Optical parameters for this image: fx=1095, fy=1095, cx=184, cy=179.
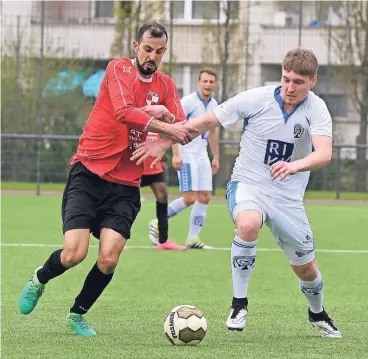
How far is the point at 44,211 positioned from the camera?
1902cm

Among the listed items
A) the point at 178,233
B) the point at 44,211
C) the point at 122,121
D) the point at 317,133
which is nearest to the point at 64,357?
the point at 122,121

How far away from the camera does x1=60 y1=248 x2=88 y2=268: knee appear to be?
7.19 metres

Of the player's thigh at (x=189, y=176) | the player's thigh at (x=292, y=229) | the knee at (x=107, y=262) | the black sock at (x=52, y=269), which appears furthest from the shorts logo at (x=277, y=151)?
the player's thigh at (x=189, y=176)

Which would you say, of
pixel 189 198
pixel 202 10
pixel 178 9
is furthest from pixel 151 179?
pixel 202 10

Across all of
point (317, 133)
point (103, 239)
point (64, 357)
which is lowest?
point (64, 357)

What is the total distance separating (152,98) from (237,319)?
5.31 ft

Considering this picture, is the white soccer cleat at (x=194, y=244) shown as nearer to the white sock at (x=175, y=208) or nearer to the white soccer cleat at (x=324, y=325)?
the white sock at (x=175, y=208)

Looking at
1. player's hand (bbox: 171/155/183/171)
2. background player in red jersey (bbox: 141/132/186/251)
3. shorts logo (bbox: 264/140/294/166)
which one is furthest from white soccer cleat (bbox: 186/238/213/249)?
shorts logo (bbox: 264/140/294/166)

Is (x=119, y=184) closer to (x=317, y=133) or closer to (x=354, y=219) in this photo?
(x=317, y=133)

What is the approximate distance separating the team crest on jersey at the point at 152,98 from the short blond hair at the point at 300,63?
37.1 inches

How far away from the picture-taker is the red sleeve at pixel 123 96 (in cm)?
717

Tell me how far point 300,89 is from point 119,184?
54.6 inches

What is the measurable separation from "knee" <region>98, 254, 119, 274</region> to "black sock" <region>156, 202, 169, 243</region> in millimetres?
5821

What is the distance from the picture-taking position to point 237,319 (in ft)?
23.9
